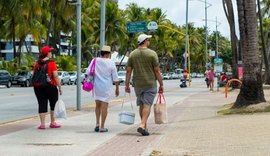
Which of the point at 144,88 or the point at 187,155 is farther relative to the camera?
the point at 144,88

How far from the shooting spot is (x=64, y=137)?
36.0 feet

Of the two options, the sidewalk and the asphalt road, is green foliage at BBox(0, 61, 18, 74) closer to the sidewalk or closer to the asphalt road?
the asphalt road

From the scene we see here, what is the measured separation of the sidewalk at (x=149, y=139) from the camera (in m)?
9.09

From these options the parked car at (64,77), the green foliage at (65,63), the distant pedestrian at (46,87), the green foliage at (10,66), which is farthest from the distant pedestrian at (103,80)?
the green foliage at (65,63)

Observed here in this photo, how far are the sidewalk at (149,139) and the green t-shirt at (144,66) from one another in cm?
106

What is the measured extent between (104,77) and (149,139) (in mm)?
1908

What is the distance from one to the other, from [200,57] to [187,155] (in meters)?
116

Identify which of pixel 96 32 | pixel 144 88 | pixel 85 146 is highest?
pixel 96 32

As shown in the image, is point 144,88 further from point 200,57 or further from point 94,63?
point 200,57

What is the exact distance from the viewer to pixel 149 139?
34.8 feet

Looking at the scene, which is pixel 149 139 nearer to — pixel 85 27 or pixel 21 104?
pixel 21 104

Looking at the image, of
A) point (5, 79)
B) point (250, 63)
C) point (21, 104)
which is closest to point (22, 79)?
point (5, 79)

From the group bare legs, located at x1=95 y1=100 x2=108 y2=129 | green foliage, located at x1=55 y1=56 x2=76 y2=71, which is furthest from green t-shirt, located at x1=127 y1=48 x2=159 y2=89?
green foliage, located at x1=55 y1=56 x2=76 y2=71

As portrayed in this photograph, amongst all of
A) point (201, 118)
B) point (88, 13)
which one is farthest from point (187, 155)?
point (88, 13)
